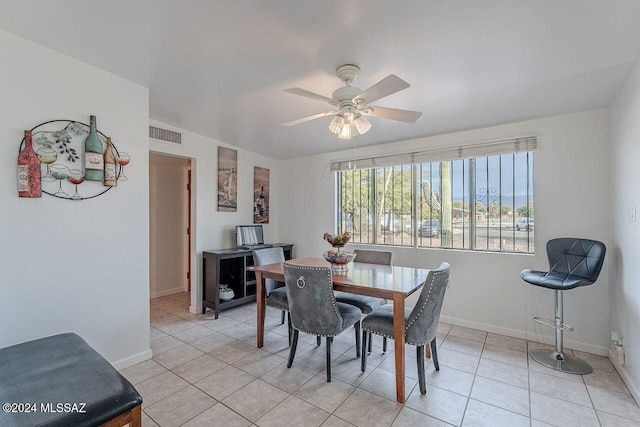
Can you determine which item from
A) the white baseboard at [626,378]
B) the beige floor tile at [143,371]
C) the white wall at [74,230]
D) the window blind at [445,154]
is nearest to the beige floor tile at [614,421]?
the white baseboard at [626,378]

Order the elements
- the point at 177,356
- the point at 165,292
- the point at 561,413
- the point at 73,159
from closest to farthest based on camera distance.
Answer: the point at 561,413, the point at 73,159, the point at 177,356, the point at 165,292

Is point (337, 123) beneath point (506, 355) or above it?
above

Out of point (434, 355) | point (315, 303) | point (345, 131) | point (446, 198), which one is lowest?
point (434, 355)

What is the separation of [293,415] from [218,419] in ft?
1.54

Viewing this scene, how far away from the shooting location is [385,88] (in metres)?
1.81

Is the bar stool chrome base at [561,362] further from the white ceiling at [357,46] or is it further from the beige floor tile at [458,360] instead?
the white ceiling at [357,46]

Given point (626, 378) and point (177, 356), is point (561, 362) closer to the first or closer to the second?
point (626, 378)

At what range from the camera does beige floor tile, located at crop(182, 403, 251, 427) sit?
1.80 metres

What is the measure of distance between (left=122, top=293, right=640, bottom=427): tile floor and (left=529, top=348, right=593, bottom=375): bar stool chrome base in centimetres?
7

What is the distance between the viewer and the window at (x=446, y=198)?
10.5 feet

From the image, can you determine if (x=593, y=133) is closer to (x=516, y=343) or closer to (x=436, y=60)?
(x=436, y=60)

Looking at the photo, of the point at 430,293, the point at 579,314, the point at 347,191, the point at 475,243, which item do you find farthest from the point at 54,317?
the point at 579,314

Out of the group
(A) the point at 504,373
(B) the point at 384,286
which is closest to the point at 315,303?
(B) the point at 384,286

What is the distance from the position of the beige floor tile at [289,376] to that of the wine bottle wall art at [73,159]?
199 cm
